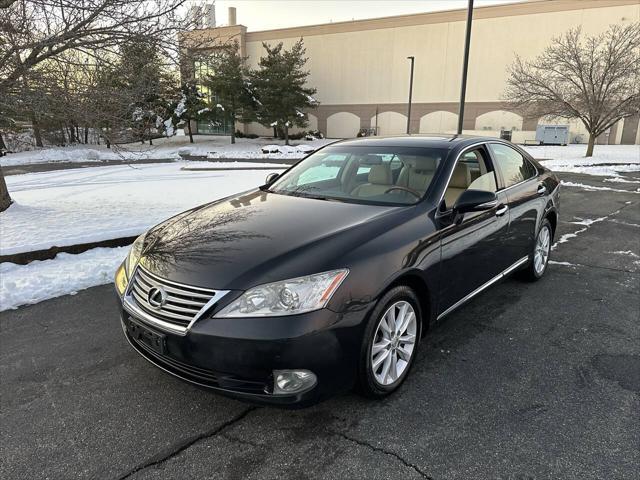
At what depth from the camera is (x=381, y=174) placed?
3.69 metres

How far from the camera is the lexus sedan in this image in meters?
2.32

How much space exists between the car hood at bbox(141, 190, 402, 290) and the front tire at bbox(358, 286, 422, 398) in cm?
40

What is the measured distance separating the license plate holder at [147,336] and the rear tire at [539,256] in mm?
3748

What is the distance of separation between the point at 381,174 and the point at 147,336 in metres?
2.13

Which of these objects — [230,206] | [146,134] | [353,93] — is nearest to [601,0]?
[353,93]

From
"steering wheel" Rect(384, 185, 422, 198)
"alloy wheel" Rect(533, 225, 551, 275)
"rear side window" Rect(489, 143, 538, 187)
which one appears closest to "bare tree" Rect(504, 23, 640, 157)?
"alloy wheel" Rect(533, 225, 551, 275)

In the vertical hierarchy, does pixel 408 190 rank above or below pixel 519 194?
above

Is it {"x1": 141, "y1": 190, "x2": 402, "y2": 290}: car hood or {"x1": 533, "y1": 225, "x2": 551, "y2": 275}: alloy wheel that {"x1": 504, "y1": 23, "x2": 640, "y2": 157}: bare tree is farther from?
{"x1": 141, "y1": 190, "x2": 402, "y2": 290}: car hood

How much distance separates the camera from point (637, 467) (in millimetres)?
2283

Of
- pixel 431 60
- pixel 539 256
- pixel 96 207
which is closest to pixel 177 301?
pixel 539 256

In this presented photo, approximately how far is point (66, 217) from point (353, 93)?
44009mm

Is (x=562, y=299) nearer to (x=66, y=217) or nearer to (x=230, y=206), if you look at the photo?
(x=230, y=206)

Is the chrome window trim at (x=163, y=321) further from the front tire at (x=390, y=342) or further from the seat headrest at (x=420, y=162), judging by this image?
the seat headrest at (x=420, y=162)

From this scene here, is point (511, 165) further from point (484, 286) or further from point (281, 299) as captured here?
point (281, 299)
